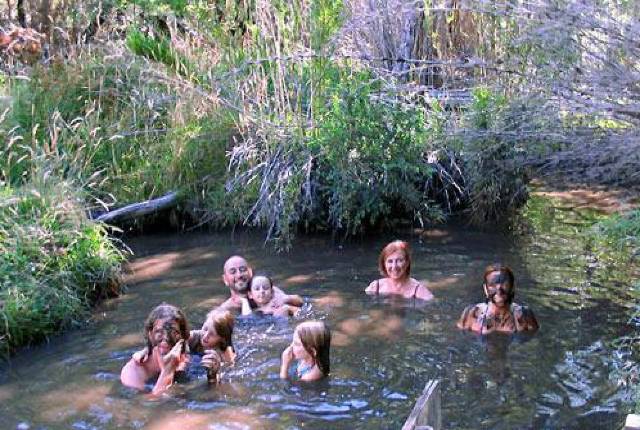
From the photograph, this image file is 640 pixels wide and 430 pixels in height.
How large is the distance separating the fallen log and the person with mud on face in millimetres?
4855

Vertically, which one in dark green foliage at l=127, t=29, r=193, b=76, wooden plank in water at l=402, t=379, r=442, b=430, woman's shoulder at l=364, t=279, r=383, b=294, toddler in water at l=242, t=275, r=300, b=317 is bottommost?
woman's shoulder at l=364, t=279, r=383, b=294

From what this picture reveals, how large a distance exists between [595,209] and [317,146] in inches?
149

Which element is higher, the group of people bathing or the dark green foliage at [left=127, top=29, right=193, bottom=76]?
the dark green foliage at [left=127, top=29, right=193, bottom=76]

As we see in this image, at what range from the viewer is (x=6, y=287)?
7266 mm

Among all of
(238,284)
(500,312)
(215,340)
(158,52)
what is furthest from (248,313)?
(158,52)

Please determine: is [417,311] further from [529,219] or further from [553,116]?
[529,219]

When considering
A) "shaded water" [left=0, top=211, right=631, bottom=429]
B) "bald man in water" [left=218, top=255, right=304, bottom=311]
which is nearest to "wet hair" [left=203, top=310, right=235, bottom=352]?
"shaded water" [left=0, top=211, right=631, bottom=429]

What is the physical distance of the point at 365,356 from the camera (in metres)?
6.91

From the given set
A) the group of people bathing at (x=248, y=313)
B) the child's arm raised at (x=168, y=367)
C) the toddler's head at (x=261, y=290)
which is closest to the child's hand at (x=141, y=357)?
the group of people bathing at (x=248, y=313)

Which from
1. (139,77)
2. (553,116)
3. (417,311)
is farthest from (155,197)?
(553,116)

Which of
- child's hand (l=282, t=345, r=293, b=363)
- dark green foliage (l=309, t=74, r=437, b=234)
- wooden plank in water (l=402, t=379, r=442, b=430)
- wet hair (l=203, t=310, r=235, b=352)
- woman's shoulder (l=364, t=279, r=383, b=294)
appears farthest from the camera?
dark green foliage (l=309, t=74, r=437, b=234)

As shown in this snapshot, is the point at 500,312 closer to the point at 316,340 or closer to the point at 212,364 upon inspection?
the point at 316,340

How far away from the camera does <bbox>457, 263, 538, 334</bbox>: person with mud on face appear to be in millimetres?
7246

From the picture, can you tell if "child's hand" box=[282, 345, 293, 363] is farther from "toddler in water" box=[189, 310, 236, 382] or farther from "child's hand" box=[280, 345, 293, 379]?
"toddler in water" box=[189, 310, 236, 382]
